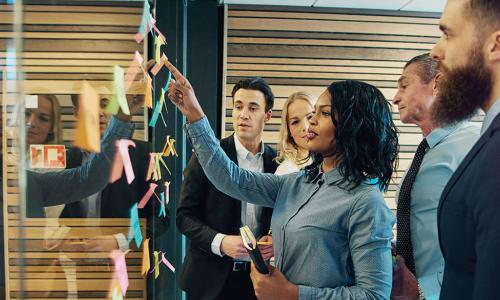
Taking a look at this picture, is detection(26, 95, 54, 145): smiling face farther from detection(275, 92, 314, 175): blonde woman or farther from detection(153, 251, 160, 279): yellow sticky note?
detection(275, 92, 314, 175): blonde woman

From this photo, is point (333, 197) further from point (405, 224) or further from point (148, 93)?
point (148, 93)

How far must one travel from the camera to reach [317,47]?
200 inches

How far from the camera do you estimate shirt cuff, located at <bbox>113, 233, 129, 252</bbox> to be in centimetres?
94

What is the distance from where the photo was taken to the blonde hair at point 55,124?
561 mm

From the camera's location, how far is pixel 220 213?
2.36 m

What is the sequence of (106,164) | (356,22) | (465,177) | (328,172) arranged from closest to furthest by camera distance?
1. (106,164)
2. (465,177)
3. (328,172)
4. (356,22)

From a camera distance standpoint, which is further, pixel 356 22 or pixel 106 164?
pixel 356 22

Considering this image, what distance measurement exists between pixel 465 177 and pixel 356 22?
4.37 m

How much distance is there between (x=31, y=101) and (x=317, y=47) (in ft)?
15.6

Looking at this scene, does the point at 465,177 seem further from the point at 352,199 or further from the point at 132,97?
the point at 132,97

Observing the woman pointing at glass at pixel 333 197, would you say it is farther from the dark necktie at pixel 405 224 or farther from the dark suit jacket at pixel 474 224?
the dark suit jacket at pixel 474 224

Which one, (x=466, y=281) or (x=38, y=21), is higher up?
(x=38, y=21)

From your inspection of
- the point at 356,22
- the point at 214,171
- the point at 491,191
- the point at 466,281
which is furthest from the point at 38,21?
the point at 356,22

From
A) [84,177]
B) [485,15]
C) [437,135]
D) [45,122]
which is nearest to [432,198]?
[437,135]
